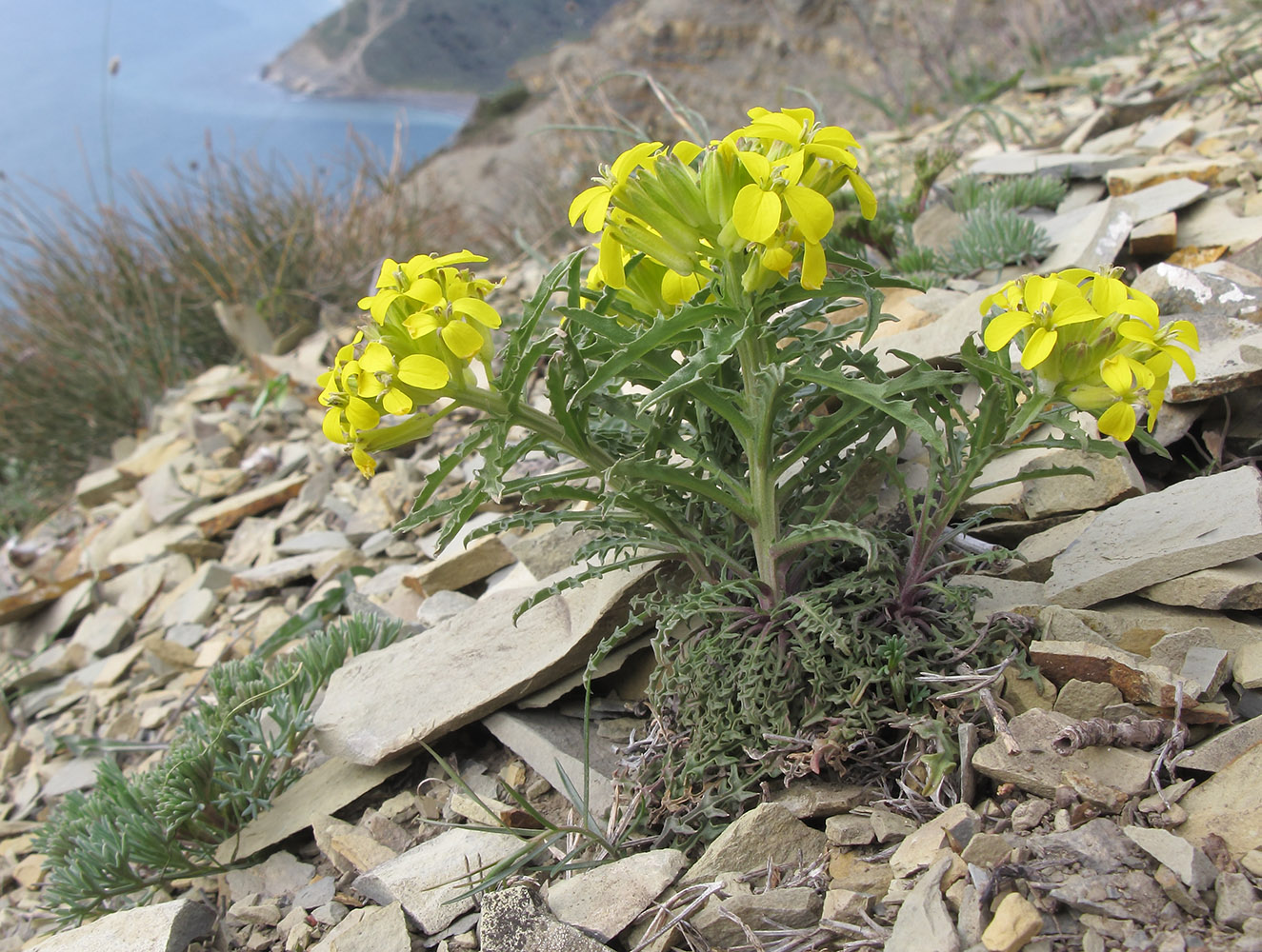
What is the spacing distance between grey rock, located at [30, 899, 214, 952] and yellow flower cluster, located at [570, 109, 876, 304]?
4.91 feet

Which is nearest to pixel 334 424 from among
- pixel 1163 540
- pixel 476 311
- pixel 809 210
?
pixel 476 311

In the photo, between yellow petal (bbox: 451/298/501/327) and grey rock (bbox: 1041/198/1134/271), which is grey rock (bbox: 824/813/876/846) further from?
grey rock (bbox: 1041/198/1134/271)

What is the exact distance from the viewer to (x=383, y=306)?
1.29 meters

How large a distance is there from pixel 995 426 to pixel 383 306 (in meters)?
0.96

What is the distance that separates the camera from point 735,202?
125 centimetres

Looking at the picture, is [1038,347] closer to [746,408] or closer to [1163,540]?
[746,408]

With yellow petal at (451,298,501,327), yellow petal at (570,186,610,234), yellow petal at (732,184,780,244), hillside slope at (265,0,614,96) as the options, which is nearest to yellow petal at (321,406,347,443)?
yellow petal at (451,298,501,327)

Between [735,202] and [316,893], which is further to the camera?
[316,893]

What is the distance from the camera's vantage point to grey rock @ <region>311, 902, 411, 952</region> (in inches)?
62.4

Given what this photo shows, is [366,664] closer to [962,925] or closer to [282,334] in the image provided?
[962,925]

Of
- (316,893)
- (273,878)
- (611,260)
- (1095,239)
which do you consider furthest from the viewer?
(1095,239)

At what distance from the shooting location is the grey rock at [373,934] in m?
1.59

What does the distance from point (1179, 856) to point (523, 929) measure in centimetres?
96

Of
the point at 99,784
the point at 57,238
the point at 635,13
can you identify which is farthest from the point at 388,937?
the point at 635,13
